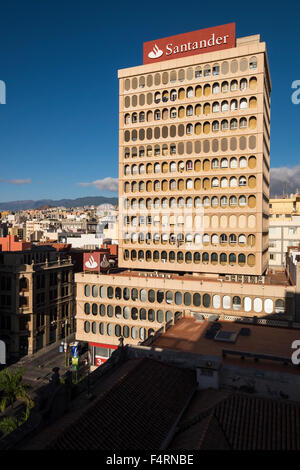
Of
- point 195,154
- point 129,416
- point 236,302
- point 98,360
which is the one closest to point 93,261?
point 98,360

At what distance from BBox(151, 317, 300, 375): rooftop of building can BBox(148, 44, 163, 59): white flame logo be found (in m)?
50.3

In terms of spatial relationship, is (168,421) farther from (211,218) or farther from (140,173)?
(140,173)

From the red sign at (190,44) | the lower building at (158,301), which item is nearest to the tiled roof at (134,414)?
the lower building at (158,301)

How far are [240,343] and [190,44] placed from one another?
53.9 metres

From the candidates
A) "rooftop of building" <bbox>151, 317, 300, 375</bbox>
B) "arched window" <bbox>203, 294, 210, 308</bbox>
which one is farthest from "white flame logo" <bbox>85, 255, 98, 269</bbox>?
"rooftop of building" <bbox>151, 317, 300, 375</bbox>

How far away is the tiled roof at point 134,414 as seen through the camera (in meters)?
19.0

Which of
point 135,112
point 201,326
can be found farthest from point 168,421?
point 135,112

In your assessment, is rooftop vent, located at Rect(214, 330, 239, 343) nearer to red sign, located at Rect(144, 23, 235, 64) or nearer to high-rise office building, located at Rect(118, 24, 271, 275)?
high-rise office building, located at Rect(118, 24, 271, 275)

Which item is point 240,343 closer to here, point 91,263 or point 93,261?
point 93,261

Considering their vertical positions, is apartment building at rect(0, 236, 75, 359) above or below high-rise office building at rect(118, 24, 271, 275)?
below

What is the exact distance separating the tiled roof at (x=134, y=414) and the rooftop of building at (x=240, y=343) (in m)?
5.64

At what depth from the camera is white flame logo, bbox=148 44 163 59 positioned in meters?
66.9

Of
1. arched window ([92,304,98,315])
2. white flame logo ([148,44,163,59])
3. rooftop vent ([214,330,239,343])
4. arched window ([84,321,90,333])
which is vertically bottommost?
arched window ([84,321,90,333])

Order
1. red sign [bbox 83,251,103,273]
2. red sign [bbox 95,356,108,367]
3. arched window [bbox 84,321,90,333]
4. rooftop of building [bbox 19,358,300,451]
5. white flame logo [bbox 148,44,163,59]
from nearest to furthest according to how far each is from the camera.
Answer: rooftop of building [bbox 19,358,300,451] → red sign [bbox 83,251,103,273] → red sign [bbox 95,356,108,367] → arched window [bbox 84,321,90,333] → white flame logo [bbox 148,44,163,59]
